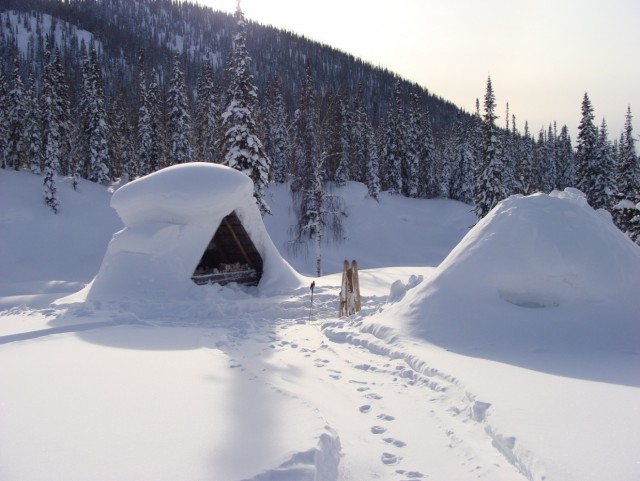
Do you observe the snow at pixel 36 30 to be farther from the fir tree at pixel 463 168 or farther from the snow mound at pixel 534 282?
the snow mound at pixel 534 282

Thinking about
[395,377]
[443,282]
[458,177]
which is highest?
[458,177]

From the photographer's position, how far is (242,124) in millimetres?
24016

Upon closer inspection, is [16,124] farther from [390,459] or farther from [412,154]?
[390,459]

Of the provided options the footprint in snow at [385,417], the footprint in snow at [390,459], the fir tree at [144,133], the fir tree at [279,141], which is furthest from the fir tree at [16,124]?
the footprint in snow at [390,459]

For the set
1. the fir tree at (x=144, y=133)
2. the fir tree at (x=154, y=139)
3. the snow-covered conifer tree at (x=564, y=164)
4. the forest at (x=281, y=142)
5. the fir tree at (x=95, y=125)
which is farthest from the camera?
the snow-covered conifer tree at (x=564, y=164)

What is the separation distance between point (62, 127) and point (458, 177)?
41026 mm

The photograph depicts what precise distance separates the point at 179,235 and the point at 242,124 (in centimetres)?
1267

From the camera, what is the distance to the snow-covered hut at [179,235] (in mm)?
12086

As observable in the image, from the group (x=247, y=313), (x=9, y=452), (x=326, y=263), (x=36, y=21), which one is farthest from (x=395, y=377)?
(x=36, y=21)

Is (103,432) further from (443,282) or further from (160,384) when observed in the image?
(443,282)

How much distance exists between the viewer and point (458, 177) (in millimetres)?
54344

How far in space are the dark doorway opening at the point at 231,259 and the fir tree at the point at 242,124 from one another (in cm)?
822

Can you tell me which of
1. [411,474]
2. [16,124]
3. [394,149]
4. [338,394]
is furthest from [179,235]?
[394,149]

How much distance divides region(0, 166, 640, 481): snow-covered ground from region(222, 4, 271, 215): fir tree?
12.1 m
